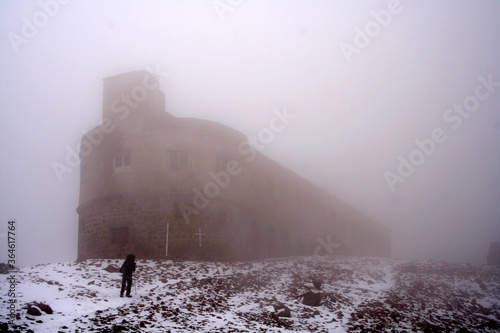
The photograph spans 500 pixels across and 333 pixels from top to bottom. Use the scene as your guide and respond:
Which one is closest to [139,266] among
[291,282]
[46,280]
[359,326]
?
[46,280]

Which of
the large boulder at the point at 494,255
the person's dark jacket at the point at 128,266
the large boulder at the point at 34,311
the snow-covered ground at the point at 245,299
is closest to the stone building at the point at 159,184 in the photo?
the snow-covered ground at the point at 245,299

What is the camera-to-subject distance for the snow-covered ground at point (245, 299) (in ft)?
51.1

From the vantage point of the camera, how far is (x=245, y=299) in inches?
804

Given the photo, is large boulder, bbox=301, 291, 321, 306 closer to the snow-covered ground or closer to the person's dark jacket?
the snow-covered ground

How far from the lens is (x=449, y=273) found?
32656mm

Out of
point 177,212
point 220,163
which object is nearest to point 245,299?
point 177,212

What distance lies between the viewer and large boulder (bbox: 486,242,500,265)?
4447 cm

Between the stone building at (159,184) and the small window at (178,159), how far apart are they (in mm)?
67

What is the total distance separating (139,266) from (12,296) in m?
9.55

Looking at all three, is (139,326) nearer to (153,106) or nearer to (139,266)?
(139,266)

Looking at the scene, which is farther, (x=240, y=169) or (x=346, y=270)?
(x=240, y=169)

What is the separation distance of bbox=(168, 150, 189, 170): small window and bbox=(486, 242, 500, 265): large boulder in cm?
3171

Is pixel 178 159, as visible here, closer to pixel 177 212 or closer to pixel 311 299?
pixel 177 212

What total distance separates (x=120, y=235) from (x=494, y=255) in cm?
3603
